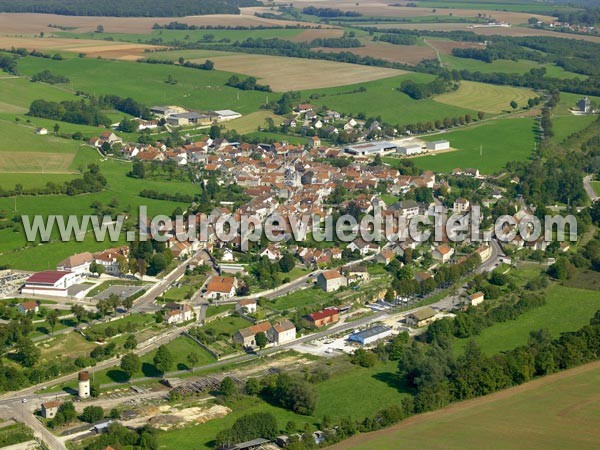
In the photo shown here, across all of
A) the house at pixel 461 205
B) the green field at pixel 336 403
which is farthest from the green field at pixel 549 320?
the house at pixel 461 205

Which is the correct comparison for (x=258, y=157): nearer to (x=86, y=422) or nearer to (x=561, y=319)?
(x=561, y=319)

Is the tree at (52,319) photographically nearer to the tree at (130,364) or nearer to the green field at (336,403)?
the tree at (130,364)

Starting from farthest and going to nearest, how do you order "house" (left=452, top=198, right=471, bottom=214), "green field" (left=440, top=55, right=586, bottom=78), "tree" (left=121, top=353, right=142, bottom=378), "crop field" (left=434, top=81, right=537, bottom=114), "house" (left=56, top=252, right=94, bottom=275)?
1. "green field" (left=440, top=55, right=586, bottom=78)
2. "crop field" (left=434, top=81, right=537, bottom=114)
3. "house" (left=452, top=198, right=471, bottom=214)
4. "house" (left=56, top=252, right=94, bottom=275)
5. "tree" (left=121, top=353, right=142, bottom=378)

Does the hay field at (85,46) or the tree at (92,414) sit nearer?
the tree at (92,414)

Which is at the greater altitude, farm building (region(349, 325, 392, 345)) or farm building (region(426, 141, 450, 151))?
farm building (region(426, 141, 450, 151))

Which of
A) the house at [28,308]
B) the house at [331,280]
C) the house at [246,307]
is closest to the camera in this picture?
the house at [28,308]

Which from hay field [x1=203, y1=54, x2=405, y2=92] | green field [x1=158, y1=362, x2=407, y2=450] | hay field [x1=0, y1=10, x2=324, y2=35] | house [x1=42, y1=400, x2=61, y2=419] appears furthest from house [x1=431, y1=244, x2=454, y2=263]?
hay field [x1=0, y1=10, x2=324, y2=35]

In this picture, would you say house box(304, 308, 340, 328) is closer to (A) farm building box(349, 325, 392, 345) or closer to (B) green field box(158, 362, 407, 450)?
(A) farm building box(349, 325, 392, 345)
